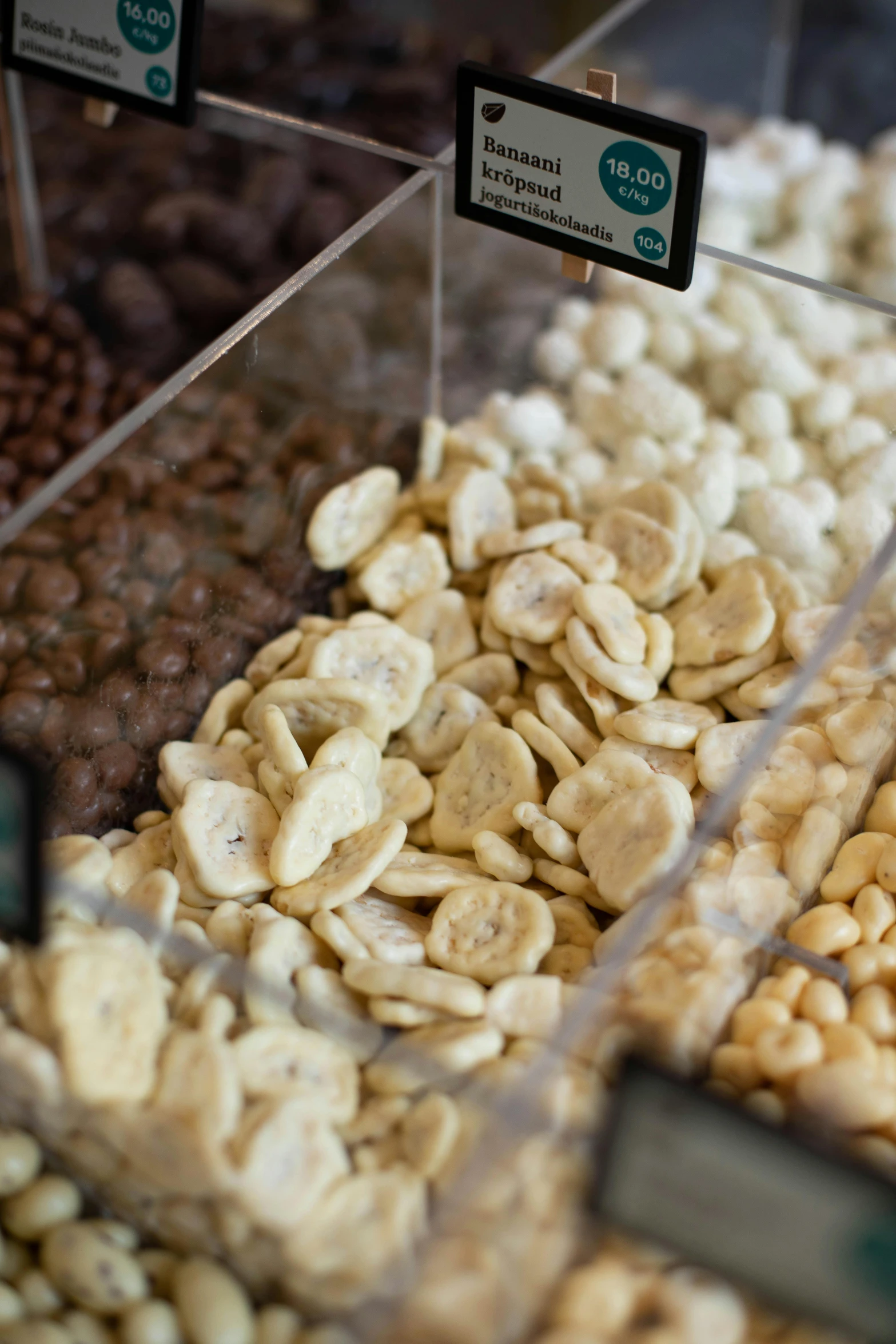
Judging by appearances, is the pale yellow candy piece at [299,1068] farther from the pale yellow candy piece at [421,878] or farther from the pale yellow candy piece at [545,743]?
the pale yellow candy piece at [545,743]

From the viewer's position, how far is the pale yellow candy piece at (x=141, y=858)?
1190 millimetres

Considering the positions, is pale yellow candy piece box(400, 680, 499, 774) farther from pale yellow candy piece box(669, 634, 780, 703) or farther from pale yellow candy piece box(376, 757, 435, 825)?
pale yellow candy piece box(669, 634, 780, 703)

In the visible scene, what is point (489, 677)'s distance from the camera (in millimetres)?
1411

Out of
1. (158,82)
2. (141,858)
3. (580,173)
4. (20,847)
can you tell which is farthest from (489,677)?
(158,82)

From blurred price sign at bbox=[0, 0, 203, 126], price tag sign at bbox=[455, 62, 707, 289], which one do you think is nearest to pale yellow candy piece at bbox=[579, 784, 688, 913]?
price tag sign at bbox=[455, 62, 707, 289]

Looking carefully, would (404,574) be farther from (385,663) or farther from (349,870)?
(349,870)

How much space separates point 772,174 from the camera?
2.12 m

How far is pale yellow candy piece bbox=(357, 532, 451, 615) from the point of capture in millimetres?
1487

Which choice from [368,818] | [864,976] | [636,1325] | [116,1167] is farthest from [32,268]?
[636,1325]

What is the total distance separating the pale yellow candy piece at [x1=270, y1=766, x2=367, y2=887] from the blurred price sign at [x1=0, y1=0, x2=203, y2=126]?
2.85ft

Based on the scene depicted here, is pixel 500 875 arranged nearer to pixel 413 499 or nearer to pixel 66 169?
pixel 413 499

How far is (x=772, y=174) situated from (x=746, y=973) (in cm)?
159

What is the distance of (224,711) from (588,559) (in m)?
0.46

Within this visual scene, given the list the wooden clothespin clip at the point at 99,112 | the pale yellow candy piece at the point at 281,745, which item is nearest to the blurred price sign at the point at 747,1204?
the pale yellow candy piece at the point at 281,745
